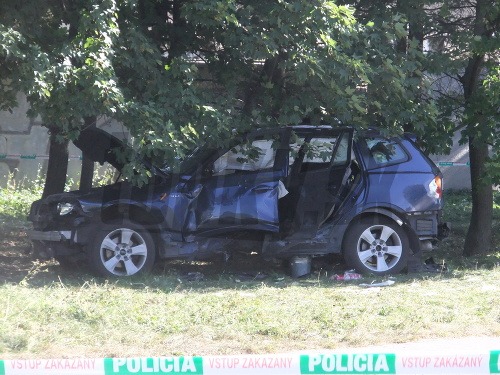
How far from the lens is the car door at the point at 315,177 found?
379 inches

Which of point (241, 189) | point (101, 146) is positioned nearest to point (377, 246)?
point (241, 189)

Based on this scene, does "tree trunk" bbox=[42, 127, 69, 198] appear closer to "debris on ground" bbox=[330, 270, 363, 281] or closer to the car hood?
the car hood

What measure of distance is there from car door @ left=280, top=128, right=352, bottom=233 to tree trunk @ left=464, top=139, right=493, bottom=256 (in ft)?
8.45

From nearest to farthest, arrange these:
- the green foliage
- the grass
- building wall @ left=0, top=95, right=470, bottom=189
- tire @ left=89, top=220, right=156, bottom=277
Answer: the grass < the green foliage < tire @ left=89, top=220, right=156, bottom=277 < building wall @ left=0, top=95, right=470, bottom=189

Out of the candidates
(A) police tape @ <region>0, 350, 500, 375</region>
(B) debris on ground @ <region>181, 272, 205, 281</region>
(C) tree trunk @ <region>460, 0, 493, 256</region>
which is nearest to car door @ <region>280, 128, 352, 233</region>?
(B) debris on ground @ <region>181, 272, 205, 281</region>

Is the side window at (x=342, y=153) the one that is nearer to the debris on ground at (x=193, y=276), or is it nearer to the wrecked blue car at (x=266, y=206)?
the wrecked blue car at (x=266, y=206)

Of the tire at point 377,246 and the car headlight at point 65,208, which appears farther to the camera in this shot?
the tire at point 377,246

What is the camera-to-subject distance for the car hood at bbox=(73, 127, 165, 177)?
909 cm

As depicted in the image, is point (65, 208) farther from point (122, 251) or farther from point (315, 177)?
point (315, 177)

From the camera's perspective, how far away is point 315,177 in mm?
9992

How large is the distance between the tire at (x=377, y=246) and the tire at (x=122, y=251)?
234cm

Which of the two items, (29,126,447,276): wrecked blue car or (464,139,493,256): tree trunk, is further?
(464,139,493,256): tree trunk

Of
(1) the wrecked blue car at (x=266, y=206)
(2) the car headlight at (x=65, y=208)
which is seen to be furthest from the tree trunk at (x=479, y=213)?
(2) the car headlight at (x=65, y=208)

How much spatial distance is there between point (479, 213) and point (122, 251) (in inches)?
212
